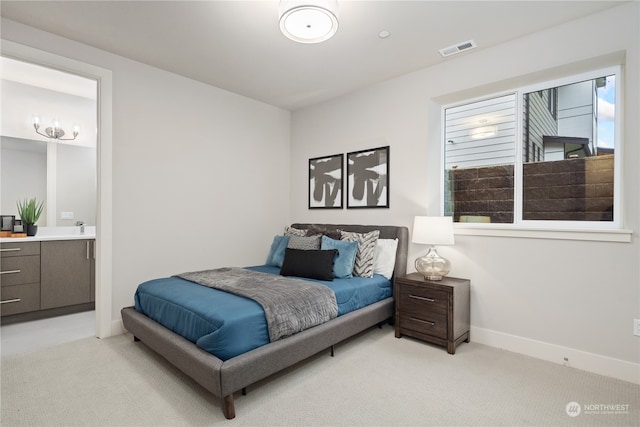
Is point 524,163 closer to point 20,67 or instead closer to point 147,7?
point 147,7

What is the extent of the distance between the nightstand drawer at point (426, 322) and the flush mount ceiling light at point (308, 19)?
7.97ft

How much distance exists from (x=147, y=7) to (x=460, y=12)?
235 cm

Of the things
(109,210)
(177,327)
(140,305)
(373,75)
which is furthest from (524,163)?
(109,210)

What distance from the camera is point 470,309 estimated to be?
312 cm

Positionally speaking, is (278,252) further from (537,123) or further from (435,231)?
(537,123)

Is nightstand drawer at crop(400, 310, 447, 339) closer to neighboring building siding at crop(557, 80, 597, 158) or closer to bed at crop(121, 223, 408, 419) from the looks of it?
bed at crop(121, 223, 408, 419)

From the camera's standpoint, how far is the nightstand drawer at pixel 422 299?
9.20 feet

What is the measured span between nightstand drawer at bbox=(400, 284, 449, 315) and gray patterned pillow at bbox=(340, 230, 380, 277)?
42 cm

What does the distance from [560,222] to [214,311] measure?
2914 mm

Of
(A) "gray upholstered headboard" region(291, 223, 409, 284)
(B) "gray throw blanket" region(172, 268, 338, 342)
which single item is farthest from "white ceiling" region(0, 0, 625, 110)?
(B) "gray throw blanket" region(172, 268, 338, 342)

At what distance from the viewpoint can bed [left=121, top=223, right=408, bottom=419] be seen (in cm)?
188

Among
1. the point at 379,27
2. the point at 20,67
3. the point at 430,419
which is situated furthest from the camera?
the point at 20,67

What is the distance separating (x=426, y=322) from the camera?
2910mm

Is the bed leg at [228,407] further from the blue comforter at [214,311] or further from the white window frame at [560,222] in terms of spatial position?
the white window frame at [560,222]
